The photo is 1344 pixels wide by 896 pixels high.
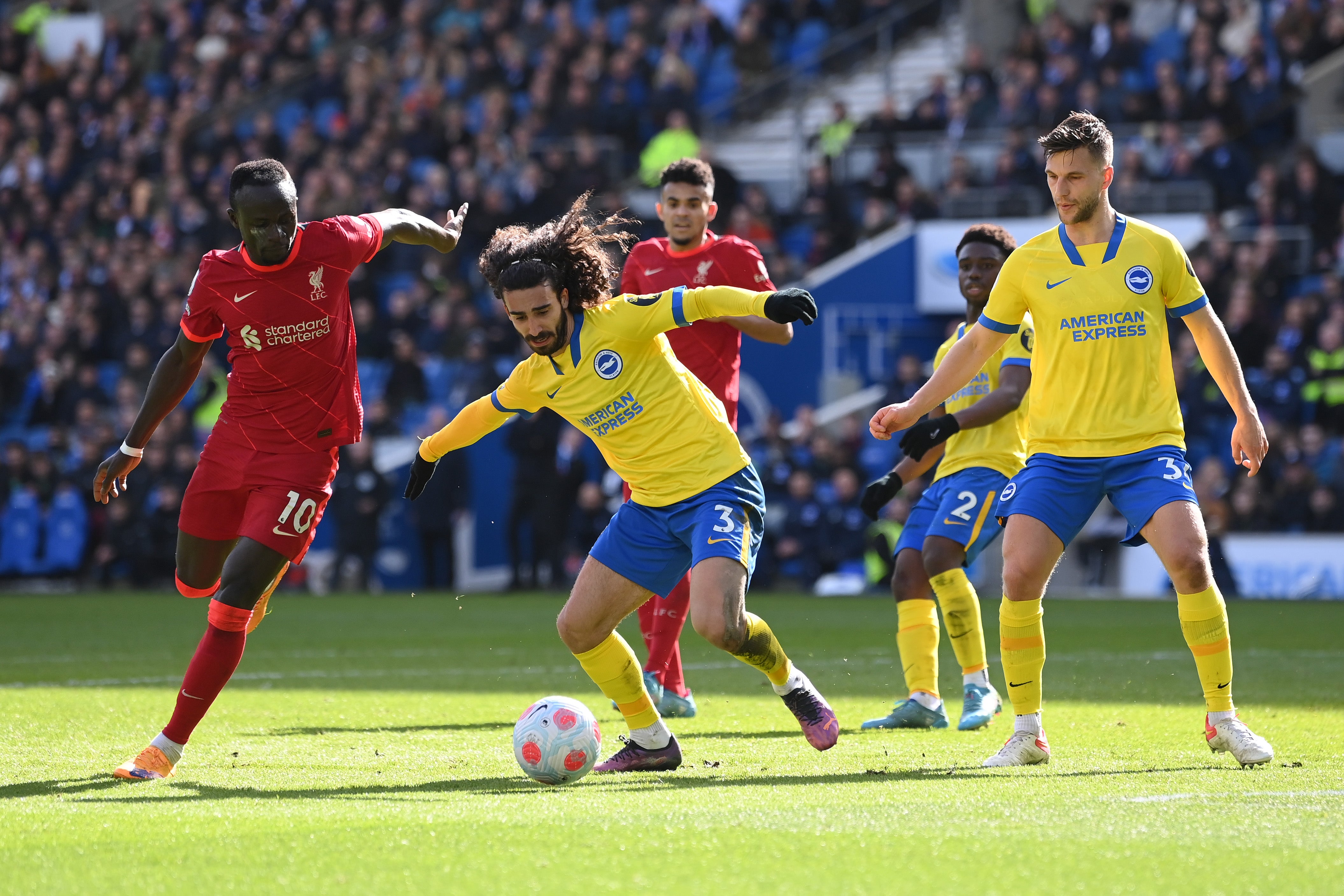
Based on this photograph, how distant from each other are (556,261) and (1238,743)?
306cm

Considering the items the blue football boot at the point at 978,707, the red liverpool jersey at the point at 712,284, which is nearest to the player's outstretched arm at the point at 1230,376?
the blue football boot at the point at 978,707

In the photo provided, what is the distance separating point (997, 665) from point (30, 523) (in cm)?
1399

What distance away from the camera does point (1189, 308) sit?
20.6 ft

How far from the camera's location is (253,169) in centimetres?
651

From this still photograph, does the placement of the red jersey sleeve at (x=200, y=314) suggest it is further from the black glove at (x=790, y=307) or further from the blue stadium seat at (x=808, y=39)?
the blue stadium seat at (x=808, y=39)

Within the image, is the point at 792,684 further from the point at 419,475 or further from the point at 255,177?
the point at 255,177

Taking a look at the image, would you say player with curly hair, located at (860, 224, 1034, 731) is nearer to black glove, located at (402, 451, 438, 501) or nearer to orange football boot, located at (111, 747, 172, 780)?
black glove, located at (402, 451, 438, 501)

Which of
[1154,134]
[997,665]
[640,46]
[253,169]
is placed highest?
[640,46]

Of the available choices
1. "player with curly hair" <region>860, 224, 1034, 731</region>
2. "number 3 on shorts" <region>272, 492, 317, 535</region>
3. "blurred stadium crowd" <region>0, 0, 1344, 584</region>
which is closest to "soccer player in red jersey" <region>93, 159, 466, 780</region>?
"number 3 on shorts" <region>272, 492, 317, 535</region>

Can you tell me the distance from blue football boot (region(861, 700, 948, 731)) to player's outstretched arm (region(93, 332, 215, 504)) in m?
3.32

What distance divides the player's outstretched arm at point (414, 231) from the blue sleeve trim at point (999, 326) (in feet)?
7.29

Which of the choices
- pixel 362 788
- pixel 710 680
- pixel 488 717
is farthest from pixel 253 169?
pixel 710 680

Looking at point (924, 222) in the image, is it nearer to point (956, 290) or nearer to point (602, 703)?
point (956, 290)

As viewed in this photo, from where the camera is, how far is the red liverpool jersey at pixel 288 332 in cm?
668
